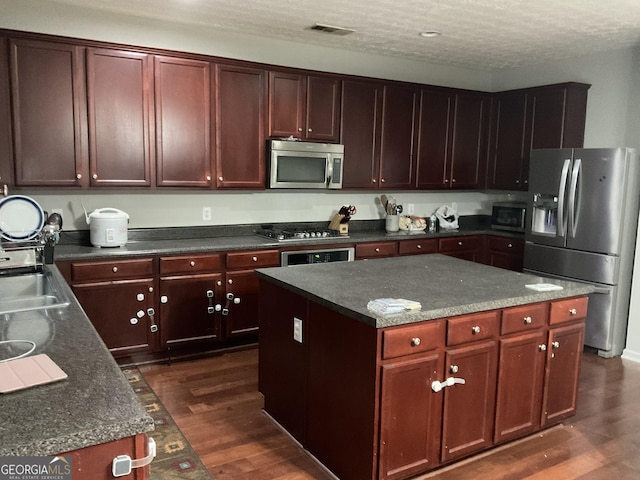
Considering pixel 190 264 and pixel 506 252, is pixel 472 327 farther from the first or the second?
pixel 506 252

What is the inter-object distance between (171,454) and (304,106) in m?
3.03

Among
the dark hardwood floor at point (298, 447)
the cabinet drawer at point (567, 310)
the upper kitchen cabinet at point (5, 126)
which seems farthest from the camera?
the upper kitchen cabinet at point (5, 126)

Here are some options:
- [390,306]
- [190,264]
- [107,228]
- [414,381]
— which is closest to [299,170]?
[190,264]

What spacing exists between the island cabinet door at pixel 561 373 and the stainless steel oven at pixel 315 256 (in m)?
1.92

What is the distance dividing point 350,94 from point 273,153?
39.2 inches

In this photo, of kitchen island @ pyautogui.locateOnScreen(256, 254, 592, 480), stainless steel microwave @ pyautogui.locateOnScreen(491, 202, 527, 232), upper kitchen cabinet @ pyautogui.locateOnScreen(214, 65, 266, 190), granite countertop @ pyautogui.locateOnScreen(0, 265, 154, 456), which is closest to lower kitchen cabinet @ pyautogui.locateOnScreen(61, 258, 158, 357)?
upper kitchen cabinet @ pyautogui.locateOnScreen(214, 65, 266, 190)

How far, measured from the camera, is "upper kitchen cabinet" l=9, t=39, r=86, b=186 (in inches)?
139

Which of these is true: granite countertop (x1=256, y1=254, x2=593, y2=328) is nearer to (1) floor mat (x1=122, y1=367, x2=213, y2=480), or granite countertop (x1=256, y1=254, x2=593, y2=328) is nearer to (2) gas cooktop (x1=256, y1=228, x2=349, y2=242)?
(1) floor mat (x1=122, y1=367, x2=213, y2=480)

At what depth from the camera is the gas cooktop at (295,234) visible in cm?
446

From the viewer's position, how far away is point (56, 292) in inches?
95.3

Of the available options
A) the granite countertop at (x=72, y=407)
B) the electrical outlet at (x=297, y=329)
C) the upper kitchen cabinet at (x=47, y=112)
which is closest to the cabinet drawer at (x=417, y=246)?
the electrical outlet at (x=297, y=329)

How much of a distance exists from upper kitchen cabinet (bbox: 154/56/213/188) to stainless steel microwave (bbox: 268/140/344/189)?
0.56 metres

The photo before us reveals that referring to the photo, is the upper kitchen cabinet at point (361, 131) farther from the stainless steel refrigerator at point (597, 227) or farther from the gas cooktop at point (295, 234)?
the stainless steel refrigerator at point (597, 227)

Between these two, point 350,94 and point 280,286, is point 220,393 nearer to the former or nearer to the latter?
Answer: point 280,286
